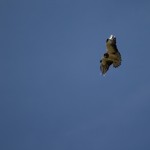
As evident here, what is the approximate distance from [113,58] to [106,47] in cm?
75

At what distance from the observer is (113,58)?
99.1 ft

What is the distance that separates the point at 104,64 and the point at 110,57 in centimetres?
53

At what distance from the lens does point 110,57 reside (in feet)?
98.9

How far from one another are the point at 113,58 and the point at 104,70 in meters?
0.77

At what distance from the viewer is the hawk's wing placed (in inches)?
1192

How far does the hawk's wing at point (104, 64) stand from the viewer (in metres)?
30.3

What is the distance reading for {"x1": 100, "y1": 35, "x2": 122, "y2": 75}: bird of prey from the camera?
29531 millimetres

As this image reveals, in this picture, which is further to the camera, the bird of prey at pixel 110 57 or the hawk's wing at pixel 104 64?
the hawk's wing at pixel 104 64

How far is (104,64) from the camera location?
3048 centimetres

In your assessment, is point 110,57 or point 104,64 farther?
point 104,64

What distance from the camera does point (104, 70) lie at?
30.6 m

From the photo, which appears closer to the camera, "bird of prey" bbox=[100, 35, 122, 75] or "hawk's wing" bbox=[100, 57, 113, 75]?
"bird of prey" bbox=[100, 35, 122, 75]

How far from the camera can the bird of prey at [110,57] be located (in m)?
29.5

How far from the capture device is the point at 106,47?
2977cm
